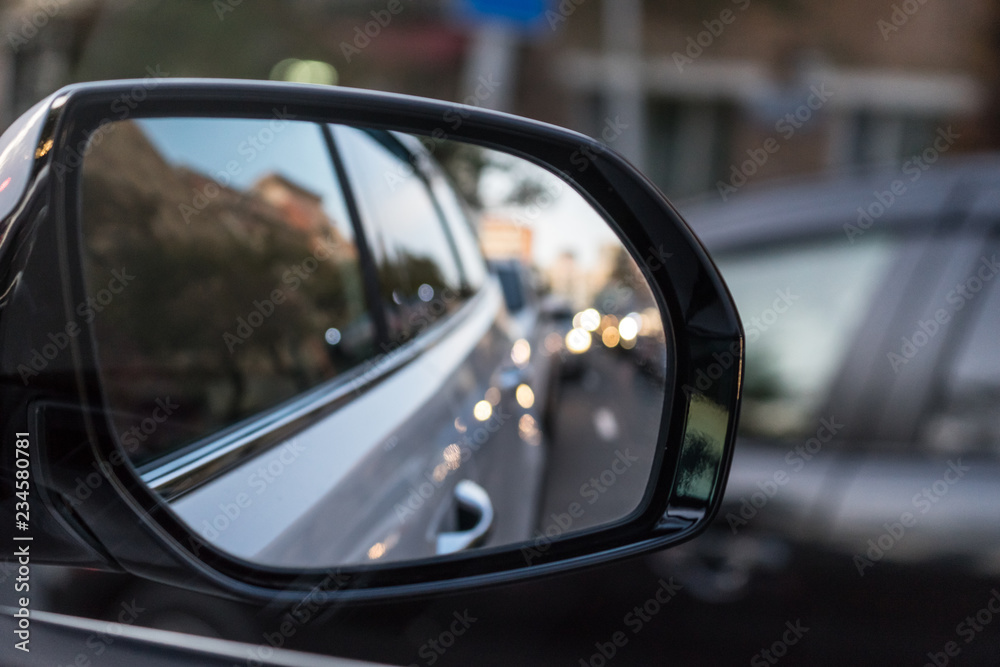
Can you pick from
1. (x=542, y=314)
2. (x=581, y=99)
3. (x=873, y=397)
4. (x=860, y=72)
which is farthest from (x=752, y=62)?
(x=873, y=397)

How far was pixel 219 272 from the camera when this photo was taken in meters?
2.17

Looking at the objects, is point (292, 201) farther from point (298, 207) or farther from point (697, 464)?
point (697, 464)

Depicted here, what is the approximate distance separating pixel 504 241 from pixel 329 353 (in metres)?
2.31

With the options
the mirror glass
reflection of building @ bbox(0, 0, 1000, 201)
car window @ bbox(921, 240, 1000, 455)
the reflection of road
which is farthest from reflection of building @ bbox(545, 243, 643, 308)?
reflection of building @ bbox(0, 0, 1000, 201)

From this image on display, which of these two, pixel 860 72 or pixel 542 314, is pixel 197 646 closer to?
pixel 542 314

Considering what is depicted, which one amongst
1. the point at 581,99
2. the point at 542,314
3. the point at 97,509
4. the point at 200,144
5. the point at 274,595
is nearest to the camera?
the point at 97,509

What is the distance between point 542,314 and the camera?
3.64m

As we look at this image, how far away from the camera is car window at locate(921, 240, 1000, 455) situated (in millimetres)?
2047

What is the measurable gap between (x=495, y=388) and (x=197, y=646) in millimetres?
1197

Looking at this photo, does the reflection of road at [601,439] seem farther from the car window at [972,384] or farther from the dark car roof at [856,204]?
the car window at [972,384]

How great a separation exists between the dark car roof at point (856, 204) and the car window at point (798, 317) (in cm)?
6

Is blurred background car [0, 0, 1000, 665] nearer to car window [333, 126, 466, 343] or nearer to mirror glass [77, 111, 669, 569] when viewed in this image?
mirror glass [77, 111, 669, 569]

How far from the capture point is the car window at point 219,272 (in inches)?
71.5

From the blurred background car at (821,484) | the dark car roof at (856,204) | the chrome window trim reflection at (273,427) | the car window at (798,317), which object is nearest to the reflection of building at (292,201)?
the chrome window trim reflection at (273,427)
